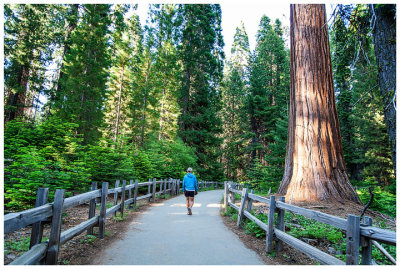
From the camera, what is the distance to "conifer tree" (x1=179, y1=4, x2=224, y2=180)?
1073 inches

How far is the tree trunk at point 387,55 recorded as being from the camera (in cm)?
519

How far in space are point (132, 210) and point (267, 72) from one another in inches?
1152

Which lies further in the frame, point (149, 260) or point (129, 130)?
point (129, 130)

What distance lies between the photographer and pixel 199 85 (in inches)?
1109

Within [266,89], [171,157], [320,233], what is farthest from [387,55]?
[266,89]

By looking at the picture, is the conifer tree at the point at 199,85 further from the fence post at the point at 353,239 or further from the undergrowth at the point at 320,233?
the fence post at the point at 353,239

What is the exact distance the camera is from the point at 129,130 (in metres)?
20.0

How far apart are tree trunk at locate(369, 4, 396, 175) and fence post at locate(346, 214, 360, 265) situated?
361cm

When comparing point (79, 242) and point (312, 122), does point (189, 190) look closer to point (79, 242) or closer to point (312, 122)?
point (79, 242)

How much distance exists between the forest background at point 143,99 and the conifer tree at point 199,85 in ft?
0.43

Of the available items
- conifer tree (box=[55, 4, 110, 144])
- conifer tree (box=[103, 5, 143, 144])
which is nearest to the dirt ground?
conifer tree (box=[55, 4, 110, 144])

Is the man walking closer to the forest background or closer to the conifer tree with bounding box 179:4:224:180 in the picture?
the forest background

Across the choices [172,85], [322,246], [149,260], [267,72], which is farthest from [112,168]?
[267,72]

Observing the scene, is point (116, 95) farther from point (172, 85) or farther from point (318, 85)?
point (318, 85)
